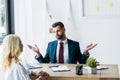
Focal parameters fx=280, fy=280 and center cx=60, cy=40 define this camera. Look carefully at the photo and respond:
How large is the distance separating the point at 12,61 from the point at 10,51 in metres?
0.10

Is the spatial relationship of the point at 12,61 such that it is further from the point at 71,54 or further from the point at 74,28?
the point at 74,28

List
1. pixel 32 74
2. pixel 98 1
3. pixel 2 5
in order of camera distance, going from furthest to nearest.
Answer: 1. pixel 2 5
2. pixel 98 1
3. pixel 32 74

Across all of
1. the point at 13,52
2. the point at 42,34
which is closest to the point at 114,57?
the point at 42,34

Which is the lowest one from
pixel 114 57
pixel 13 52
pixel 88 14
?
pixel 114 57

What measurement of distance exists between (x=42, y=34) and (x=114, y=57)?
1311 mm

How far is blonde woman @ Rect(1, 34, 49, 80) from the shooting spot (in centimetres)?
273

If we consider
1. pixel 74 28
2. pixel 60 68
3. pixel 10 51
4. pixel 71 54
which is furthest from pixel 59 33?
pixel 10 51

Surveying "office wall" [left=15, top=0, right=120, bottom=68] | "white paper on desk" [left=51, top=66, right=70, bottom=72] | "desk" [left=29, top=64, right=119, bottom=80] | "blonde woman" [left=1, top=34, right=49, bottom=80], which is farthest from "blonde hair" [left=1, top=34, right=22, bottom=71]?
"office wall" [left=15, top=0, right=120, bottom=68]

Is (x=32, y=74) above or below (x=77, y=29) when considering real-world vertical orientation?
below

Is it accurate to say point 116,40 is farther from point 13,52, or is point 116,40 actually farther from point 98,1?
→ point 13,52

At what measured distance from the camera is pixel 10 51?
2.77 meters

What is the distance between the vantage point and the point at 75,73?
306 centimetres

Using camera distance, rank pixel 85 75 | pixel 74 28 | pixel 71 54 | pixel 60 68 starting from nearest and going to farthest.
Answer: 1. pixel 85 75
2. pixel 60 68
3. pixel 71 54
4. pixel 74 28

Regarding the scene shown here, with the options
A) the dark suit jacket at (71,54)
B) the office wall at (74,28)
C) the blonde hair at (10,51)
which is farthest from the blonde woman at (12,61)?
the office wall at (74,28)
